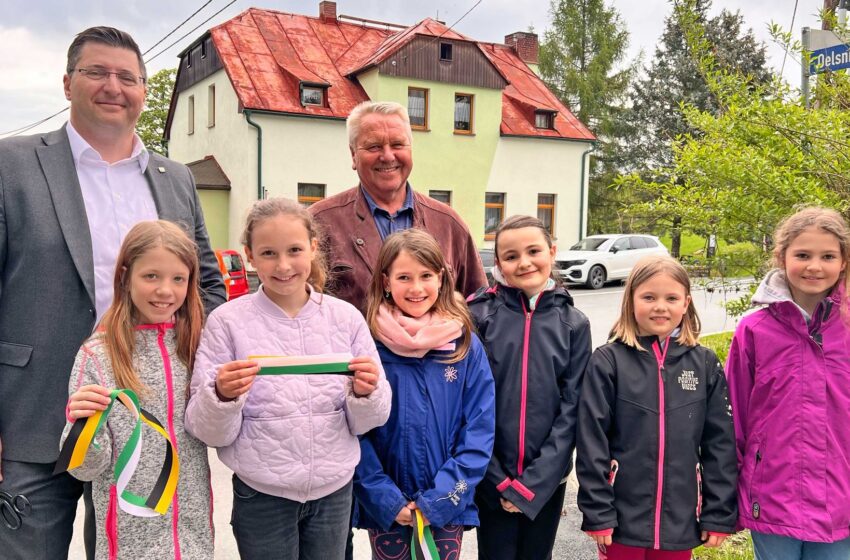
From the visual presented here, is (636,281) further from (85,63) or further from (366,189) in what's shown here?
(85,63)

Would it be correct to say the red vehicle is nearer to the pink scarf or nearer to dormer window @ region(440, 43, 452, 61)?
the pink scarf

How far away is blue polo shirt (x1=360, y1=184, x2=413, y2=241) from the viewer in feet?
10.9

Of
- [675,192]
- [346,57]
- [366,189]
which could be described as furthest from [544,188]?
[366,189]

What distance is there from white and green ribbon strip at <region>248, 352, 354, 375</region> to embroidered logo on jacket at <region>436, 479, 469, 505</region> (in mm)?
750

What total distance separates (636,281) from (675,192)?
2505 millimetres

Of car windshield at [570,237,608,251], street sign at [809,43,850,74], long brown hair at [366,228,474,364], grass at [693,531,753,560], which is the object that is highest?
street sign at [809,43,850,74]

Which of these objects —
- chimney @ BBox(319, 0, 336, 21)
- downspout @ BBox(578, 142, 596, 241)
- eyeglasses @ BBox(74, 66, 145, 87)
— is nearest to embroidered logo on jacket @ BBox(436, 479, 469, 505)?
eyeglasses @ BBox(74, 66, 145, 87)

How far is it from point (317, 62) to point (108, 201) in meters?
21.2

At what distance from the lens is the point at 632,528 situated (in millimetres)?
2799

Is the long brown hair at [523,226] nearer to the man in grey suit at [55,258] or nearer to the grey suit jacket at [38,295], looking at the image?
the man in grey suit at [55,258]

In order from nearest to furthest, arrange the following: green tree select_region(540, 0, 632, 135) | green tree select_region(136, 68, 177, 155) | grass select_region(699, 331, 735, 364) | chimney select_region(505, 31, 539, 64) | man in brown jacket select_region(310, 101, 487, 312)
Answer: man in brown jacket select_region(310, 101, 487, 312) < grass select_region(699, 331, 735, 364) < chimney select_region(505, 31, 539, 64) < green tree select_region(540, 0, 632, 135) < green tree select_region(136, 68, 177, 155)

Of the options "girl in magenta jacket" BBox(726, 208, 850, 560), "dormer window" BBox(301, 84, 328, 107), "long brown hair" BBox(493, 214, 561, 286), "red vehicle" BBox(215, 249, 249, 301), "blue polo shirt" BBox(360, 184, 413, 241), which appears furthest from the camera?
"dormer window" BBox(301, 84, 328, 107)

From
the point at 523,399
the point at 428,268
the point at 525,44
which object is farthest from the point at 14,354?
the point at 525,44

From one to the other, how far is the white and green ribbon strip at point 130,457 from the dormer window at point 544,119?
77.6 feet
